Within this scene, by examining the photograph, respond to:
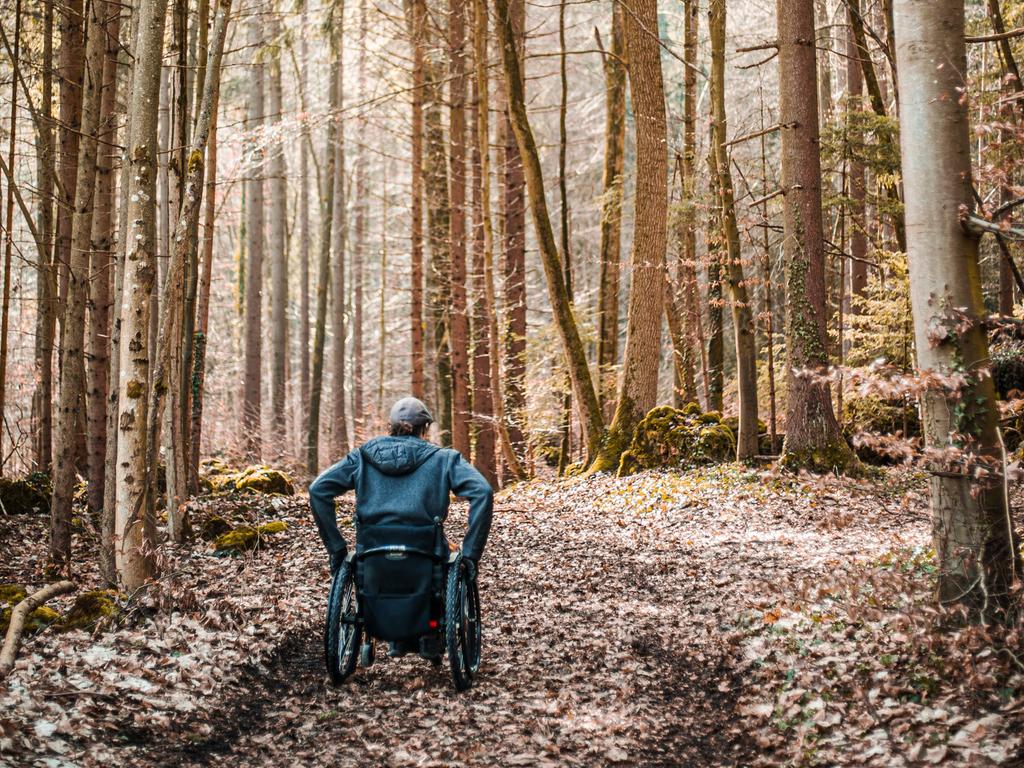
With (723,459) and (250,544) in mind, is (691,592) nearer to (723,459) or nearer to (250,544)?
(250,544)

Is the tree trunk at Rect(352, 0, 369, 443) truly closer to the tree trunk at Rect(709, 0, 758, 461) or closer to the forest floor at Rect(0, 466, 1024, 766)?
the tree trunk at Rect(709, 0, 758, 461)

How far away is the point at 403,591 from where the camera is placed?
16.8 feet

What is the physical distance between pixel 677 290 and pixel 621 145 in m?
3.01

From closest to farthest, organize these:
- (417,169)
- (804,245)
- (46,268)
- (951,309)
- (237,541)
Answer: (951,309) → (46,268) → (237,541) → (804,245) → (417,169)

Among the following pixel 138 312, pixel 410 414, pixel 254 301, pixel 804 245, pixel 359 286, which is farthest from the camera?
pixel 359 286

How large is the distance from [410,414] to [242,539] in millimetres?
4995

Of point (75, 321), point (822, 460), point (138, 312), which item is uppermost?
point (75, 321)

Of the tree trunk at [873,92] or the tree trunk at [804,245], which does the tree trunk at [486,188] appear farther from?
the tree trunk at [873,92]

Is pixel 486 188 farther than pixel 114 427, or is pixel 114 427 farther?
pixel 486 188

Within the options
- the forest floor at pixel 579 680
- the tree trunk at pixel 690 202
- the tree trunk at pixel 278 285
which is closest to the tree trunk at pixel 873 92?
the tree trunk at pixel 690 202

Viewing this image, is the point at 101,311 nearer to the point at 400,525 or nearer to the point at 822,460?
the point at 400,525

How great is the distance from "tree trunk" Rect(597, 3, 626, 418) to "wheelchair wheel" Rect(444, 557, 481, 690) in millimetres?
11416

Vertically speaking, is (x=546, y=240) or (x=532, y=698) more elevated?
(x=546, y=240)

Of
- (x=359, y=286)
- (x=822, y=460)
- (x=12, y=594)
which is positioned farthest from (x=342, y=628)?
(x=359, y=286)
